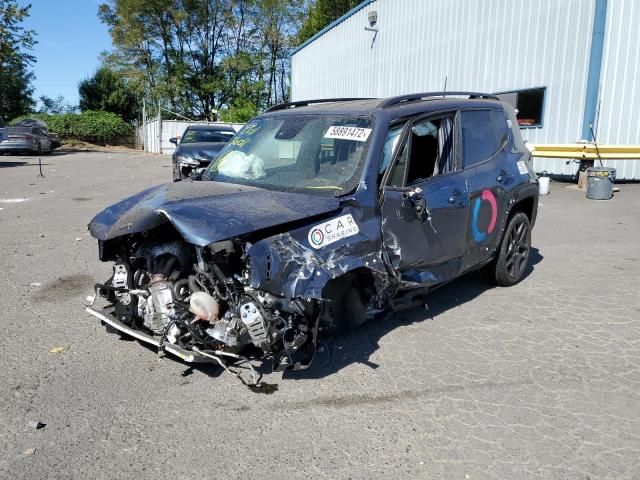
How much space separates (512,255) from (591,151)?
29.1ft

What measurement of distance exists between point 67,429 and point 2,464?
381mm

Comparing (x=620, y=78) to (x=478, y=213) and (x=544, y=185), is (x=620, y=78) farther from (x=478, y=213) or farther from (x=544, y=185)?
(x=478, y=213)

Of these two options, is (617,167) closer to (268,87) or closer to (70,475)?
(70,475)

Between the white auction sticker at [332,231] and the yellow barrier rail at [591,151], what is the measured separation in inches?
447


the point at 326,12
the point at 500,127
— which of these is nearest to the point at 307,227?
the point at 500,127

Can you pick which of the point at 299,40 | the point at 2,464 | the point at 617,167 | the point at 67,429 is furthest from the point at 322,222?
the point at 299,40

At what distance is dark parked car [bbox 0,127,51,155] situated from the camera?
25984 mm

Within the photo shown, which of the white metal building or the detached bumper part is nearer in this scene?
the detached bumper part

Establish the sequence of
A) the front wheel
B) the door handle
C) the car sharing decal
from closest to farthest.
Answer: the door handle < the car sharing decal < the front wheel

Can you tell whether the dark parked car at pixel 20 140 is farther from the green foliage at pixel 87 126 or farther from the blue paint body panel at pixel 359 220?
the blue paint body panel at pixel 359 220

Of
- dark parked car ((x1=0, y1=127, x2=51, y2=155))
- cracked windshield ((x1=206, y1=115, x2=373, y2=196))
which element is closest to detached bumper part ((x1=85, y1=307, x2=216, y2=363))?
cracked windshield ((x1=206, y1=115, x2=373, y2=196))

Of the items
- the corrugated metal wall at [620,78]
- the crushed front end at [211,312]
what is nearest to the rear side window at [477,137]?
the crushed front end at [211,312]

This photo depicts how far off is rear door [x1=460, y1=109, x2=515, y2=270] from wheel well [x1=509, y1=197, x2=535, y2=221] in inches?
16.0

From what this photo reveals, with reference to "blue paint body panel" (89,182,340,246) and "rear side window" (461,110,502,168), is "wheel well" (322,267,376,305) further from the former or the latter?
"rear side window" (461,110,502,168)
